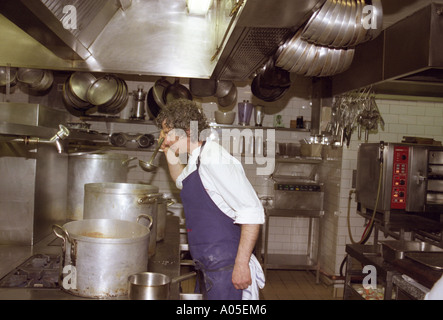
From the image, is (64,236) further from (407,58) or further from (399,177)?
(399,177)

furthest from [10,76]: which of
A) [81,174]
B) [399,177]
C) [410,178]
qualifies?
[410,178]

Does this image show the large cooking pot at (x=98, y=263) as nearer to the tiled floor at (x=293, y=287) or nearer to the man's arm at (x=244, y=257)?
the man's arm at (x=244, y=257)

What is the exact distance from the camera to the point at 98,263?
1.47 meters


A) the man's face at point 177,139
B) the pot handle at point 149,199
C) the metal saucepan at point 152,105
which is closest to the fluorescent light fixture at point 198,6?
the man's face at point 177,139

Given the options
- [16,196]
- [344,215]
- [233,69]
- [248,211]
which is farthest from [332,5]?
[344,215]

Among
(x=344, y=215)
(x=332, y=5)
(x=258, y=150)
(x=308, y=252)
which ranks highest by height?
(x=332, y=5)

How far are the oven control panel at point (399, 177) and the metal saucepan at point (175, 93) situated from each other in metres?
2.62

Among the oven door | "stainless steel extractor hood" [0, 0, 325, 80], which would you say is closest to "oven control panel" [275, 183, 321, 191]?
the oven door

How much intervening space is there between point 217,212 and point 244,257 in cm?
31

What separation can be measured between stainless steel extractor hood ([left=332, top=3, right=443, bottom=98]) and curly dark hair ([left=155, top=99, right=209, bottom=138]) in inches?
72.4

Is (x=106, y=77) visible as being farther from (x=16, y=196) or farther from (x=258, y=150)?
(x=16, y=196)

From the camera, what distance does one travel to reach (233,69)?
10.5ft

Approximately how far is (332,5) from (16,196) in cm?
226

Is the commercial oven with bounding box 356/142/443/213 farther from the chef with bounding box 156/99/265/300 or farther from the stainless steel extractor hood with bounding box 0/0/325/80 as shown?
the chef with bounding box 156/99/265/300
